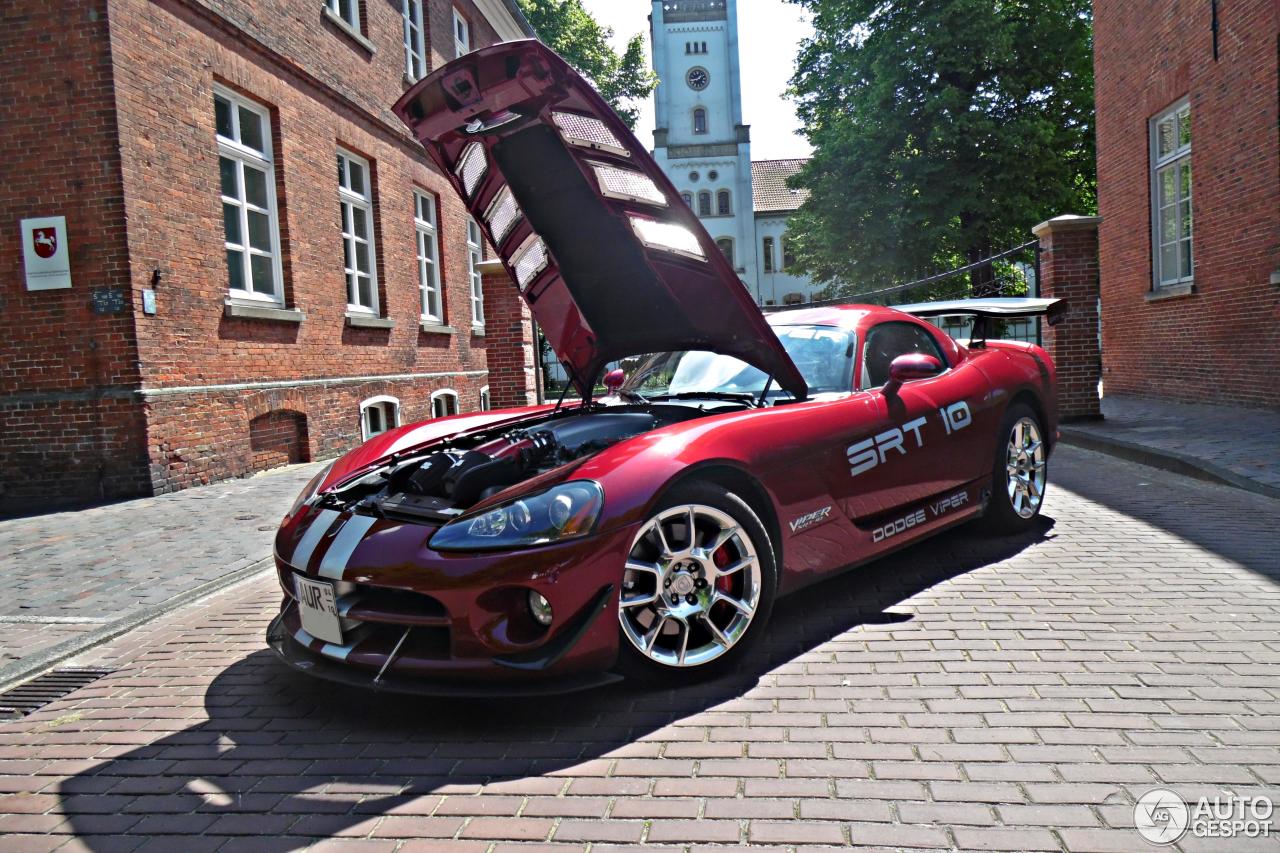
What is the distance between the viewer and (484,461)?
3684 mm

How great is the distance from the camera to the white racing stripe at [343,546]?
3180mm

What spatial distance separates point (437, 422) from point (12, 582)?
2.86 m

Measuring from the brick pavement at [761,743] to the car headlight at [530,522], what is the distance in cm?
63

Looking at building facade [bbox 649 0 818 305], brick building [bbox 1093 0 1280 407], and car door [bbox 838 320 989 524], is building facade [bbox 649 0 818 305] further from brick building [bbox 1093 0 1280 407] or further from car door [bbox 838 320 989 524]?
car door [bbox 838 320 989 524]

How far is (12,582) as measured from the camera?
18.0 feet

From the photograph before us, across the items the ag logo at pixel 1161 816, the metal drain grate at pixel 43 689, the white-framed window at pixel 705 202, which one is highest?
the white-framed window at pixel 705 202

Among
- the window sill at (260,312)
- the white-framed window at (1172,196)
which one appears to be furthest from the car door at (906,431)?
the white-framed window at (1172,196)

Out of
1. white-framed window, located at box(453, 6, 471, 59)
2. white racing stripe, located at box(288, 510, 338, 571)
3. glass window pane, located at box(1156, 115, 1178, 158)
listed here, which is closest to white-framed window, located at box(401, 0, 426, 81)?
white-framed window, located at box(453, 6, 471, 59)

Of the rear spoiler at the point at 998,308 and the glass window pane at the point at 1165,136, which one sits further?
the glass window pane at the point at 1165,136

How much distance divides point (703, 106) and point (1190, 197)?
49.0 meters

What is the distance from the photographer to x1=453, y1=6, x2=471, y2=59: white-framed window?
18062 millimetres

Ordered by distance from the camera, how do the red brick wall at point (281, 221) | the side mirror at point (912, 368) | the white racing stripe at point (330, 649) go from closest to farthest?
the white racing stripe at point (330, 649), the side mirror at point (912, 368), the red brick wall at point (281, 221)

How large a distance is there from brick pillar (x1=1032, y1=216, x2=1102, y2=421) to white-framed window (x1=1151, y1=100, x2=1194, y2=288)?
209cm

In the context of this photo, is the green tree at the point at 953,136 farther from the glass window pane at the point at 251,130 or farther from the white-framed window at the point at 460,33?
the glass window pane at the point at 251,130
